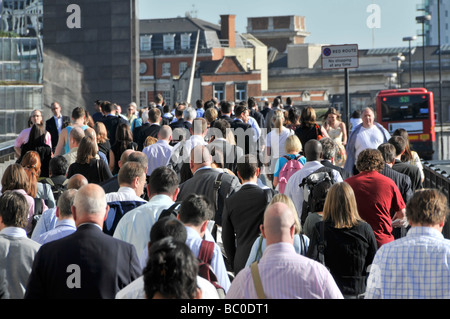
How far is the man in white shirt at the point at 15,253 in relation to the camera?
624 centimetres

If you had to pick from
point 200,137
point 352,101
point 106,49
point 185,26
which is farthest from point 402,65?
point 200,137

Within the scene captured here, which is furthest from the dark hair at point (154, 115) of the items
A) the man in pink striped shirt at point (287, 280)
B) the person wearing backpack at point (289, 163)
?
the man in pink striped shirt at point (287, 280)

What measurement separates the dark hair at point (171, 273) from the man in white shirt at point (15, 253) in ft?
7.85

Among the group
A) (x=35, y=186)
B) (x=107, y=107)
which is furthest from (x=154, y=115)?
(x=35, y=186)

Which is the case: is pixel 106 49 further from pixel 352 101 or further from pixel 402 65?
pixel 402 65

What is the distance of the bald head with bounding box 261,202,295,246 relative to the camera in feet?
16.8

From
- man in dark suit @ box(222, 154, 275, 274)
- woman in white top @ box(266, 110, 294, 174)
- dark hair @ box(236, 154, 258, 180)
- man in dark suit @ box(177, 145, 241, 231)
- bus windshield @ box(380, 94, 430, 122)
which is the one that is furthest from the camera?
bus windshield @ box(380, 94, 430, 122)

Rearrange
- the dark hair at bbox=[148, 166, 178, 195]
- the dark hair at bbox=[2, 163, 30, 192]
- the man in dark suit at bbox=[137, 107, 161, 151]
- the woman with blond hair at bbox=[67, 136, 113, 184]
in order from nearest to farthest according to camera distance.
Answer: the dark hair at bbox=[148, 166, 178, 195]
the dark hair at bbox=[2, 163, 30, 192]
the woman with blond hair at bbox=[67, 136, 113, 184]
the man in dark suit at bbox=[137, 107, 161, 151]

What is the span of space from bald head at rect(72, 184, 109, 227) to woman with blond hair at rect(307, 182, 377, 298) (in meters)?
1.81

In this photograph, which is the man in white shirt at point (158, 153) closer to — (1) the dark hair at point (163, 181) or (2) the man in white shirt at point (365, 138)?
(2) the man in white shirt at point (365, 138)

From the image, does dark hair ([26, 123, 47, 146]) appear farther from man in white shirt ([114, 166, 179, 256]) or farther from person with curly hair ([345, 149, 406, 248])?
man in white shirt ([114, 166, 179, 256])

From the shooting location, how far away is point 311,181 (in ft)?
28.2

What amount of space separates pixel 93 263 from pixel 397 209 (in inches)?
146

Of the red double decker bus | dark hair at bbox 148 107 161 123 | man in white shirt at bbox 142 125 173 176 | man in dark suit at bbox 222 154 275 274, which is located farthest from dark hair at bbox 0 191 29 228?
the red double decker bus
